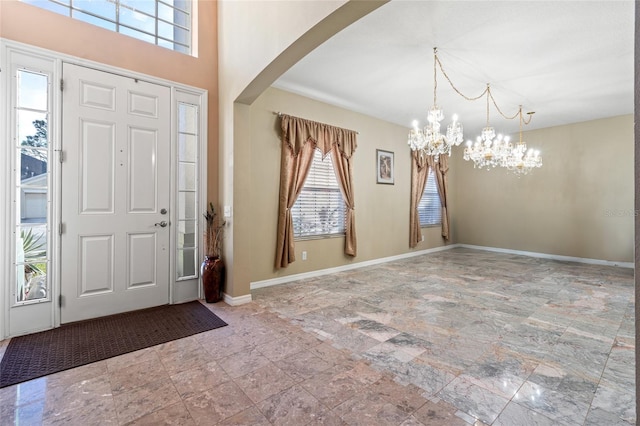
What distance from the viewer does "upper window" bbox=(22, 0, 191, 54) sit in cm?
284

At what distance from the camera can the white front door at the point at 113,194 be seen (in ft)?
9.07

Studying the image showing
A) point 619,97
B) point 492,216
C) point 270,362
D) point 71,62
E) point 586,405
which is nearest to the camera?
point 586,405

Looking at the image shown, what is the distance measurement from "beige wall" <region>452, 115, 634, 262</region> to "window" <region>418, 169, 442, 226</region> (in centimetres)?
103

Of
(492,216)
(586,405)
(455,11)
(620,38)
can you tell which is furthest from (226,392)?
(492,216)

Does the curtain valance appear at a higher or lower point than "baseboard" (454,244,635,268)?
higher

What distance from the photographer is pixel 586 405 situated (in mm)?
1686

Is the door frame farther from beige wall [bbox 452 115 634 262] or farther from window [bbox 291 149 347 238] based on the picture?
beige wall [bbox 452 115 634 262]

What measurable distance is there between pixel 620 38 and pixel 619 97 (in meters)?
2.31

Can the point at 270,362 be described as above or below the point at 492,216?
below

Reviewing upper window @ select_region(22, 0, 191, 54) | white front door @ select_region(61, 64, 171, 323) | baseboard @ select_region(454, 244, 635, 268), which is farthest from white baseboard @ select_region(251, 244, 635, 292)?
upper window @ select_region(22, 0, 191, 54)

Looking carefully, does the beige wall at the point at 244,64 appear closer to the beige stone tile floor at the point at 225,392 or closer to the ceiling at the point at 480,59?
the ceiling at the point at 480,59

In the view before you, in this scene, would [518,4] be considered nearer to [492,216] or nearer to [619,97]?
[619,97]

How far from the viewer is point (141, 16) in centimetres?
321

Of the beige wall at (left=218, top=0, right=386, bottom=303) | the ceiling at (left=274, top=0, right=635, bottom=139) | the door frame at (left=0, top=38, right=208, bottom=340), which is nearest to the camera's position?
the beige wall at (left=218, top=0, right=386, bottom=303)
